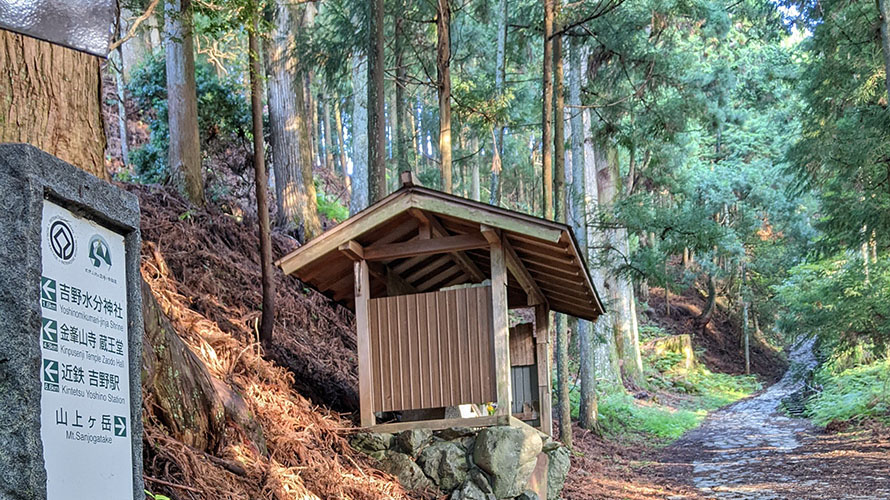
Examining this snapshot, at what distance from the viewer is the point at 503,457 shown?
27.6 feet

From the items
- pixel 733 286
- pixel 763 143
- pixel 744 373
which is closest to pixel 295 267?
pixel 744 373

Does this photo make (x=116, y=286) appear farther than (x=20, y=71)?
No

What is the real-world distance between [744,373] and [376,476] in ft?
97.5

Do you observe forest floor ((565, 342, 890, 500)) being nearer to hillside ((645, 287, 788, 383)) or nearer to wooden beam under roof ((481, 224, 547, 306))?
wooden beam under roof ((481, 224, 547, 306))

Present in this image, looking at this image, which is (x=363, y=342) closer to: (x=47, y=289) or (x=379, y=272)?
(x=379, y=272)

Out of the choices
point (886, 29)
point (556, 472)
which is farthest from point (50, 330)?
point (886, 29)

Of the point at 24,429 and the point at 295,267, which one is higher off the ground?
the point at 295,267

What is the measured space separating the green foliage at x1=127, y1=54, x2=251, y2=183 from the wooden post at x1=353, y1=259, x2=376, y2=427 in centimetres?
561

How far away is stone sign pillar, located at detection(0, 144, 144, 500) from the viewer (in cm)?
247

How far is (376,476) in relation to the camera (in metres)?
8.23

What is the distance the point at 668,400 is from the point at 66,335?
24.8 m

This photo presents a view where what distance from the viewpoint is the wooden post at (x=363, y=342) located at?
882 centimetres

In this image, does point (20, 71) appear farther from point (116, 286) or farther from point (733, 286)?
point (733, 286)

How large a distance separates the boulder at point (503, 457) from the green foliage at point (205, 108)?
760cm
